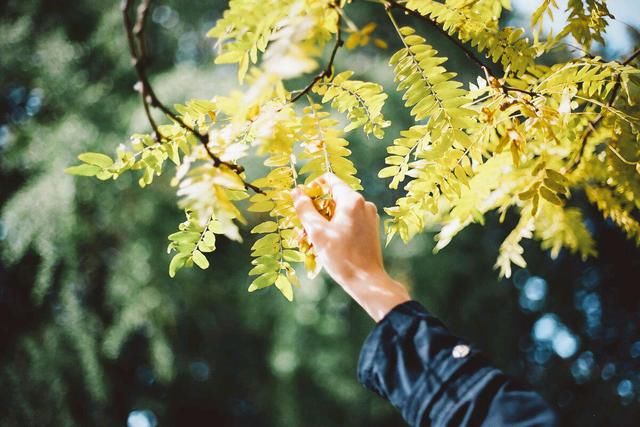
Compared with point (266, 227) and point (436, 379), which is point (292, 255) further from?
point (436, 379)

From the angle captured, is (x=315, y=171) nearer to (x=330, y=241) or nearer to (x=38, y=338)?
(x=330, y=241)

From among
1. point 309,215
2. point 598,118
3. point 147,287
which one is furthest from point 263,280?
point 147,287

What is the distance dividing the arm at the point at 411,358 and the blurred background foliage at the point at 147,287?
327cm

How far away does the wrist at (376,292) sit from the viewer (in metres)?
0.51

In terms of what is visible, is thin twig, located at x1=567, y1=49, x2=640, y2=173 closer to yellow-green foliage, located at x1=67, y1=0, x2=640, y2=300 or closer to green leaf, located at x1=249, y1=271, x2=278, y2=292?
yellow-green foliage, located at x1=67, y1=0, x2=640, y2=300

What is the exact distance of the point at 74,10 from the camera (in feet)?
14.4

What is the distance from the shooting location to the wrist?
0.51 meters

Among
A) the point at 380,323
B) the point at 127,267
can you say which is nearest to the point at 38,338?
the point at 127,267

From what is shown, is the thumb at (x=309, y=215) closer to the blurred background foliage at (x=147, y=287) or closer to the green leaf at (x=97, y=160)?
the green leaf at (x=97, y=160)

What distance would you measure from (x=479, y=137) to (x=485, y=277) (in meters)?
4.61

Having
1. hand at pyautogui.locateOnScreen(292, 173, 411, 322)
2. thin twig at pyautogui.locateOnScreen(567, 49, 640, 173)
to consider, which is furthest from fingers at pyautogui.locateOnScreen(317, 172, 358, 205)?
thin twig at pyautogui.locateOnScreen(567, 49, 640, 173)

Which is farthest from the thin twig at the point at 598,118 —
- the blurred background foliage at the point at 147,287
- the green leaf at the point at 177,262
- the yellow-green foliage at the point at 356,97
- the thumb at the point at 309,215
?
the blurred background foliage at the point at 147,287

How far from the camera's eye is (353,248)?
1.87 ft

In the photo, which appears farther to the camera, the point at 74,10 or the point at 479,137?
the point at 74,10
